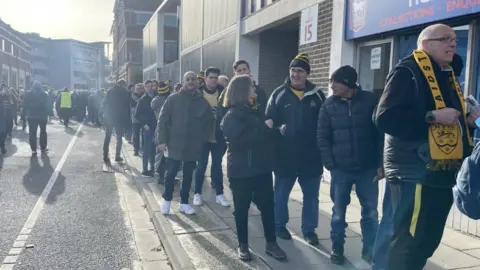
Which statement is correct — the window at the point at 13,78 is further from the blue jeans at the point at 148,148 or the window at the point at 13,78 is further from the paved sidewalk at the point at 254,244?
the paved sidewalk at the point at 254,244

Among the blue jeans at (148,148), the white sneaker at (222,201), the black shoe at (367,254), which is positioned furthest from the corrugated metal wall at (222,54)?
the black shoe at (367,254)

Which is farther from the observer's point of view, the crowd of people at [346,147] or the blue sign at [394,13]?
the blue sign at [394,13]

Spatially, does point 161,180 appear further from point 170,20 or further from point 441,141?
point 170,20

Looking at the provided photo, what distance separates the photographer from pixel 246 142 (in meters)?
4.33

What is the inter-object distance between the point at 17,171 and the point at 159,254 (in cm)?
586

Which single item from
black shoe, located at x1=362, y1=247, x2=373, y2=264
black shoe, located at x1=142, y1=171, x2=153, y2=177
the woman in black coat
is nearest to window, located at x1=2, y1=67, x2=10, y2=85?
black shoe, located at x1=142, y1=171, x2=153, y2=177

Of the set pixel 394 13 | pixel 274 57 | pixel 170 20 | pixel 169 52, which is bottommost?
pixel 274 57

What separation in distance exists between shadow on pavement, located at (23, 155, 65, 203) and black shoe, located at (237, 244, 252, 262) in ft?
12.5

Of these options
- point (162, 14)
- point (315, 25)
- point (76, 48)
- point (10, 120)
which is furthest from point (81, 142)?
point (76, 48)

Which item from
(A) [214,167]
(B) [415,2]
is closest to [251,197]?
(A) [214,167]

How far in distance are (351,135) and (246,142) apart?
95 cm

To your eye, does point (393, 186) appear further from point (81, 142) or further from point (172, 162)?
point (81, 142)

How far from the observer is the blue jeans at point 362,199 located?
14.0ft

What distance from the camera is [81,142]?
49.4 feet
